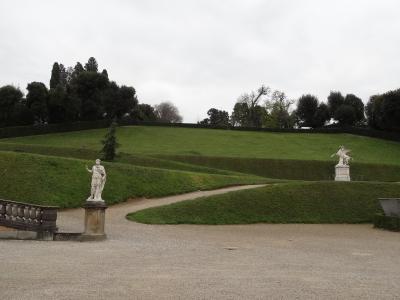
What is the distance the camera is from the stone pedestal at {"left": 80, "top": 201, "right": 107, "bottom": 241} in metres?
19.1

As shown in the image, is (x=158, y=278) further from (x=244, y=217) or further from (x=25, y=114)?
(x=25, y=114)

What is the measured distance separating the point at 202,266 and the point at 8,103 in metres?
74.1

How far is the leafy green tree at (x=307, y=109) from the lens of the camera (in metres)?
102

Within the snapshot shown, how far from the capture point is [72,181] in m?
32.3

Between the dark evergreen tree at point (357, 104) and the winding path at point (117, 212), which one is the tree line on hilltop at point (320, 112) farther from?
the winding path at point (117, 212)

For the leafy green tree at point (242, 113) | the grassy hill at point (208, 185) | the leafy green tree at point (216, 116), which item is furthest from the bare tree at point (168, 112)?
the grassy hill at point (208, 185)

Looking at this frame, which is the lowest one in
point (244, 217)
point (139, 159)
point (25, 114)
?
point (244, 217)

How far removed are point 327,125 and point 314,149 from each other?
33.2 metres

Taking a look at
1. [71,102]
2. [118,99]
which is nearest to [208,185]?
[71,102]

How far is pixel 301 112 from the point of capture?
103 metres

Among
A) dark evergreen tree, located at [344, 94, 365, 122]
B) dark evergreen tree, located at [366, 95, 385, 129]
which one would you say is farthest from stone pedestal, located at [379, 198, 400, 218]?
dark evergreen tree, located at [344, 94, 365, 122]

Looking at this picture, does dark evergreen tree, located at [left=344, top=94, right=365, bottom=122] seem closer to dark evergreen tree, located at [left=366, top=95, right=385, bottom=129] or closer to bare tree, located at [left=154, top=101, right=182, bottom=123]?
dark evergreen tree, located at [left=366, top=95, right=385, bottom=129]

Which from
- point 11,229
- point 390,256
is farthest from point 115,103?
point 390,256

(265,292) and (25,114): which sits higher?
(25,114)
